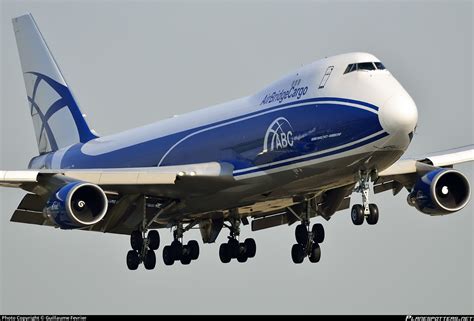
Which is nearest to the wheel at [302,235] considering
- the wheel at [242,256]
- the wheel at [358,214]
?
the wheel at [242,256]

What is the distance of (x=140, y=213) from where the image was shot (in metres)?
52.5

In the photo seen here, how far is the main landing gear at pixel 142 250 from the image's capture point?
5256 centimetres

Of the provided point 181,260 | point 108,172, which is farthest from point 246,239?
point 108,172

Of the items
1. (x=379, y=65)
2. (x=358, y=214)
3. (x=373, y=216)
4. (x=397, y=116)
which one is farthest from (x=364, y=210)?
(x=379, y=65)

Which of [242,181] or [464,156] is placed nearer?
[242,181]

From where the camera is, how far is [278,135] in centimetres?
4656

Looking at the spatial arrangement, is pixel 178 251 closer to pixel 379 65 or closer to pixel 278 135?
pixel 278 135

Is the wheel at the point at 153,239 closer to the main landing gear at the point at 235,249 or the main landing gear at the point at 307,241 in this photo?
the main landing gear at the point at 235,249

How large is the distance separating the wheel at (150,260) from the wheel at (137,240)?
1.80 feet

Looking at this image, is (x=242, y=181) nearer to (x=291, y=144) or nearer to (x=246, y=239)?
(x=291, y=144)

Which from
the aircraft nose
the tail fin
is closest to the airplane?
the aircraft nose

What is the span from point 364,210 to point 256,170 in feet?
14.5

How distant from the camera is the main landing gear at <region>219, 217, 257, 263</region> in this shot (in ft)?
180

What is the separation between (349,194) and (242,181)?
5803 millimetres
